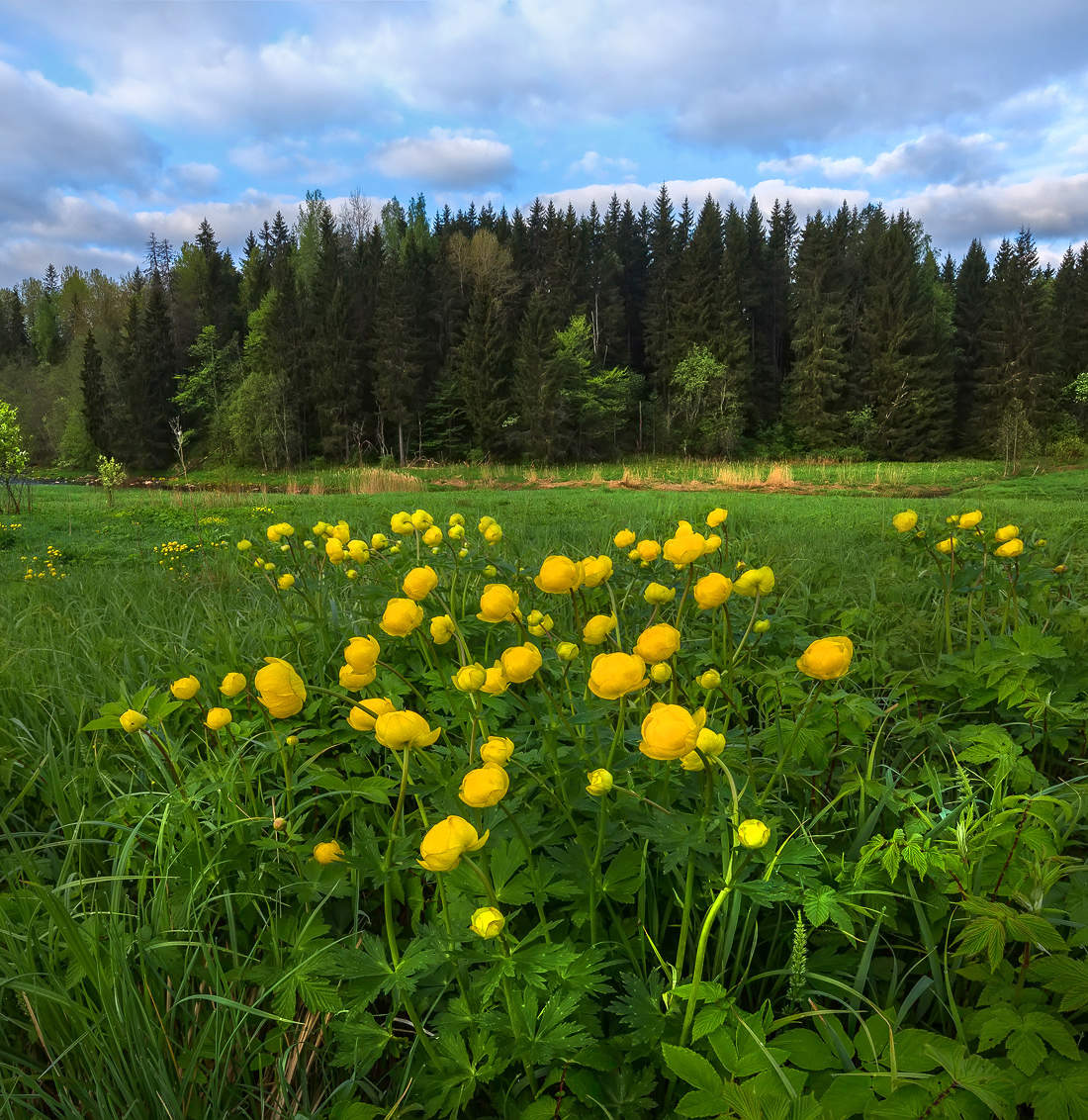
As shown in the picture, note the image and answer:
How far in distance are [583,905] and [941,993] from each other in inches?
20.8

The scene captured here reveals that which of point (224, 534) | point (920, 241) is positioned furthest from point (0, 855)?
point (920, 241)

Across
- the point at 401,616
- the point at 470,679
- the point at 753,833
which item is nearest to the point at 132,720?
the point at 401,616

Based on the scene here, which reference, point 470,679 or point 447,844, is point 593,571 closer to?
point 470,679

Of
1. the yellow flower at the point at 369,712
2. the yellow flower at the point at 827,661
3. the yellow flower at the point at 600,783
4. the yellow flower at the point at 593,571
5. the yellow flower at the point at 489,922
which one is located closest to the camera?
the yellow flower at the point at 489,922

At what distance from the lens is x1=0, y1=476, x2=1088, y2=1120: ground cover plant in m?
0.73

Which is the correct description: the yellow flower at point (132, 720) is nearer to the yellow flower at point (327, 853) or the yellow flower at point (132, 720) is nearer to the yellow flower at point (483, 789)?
the yellow flower at point (327, 853)

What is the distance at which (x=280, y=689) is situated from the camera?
3.03ft

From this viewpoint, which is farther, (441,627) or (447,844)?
(441,627)

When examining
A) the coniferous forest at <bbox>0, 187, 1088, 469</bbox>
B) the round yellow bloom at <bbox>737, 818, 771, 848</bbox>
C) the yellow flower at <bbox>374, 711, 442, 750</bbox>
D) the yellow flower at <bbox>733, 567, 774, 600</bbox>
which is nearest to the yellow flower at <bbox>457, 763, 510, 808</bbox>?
the yellow flower at <bbox>374, 711, 442, 750</bbox>

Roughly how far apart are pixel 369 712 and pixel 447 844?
16.4 inches

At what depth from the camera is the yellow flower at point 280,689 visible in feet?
2.99

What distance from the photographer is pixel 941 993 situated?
2.99 feet

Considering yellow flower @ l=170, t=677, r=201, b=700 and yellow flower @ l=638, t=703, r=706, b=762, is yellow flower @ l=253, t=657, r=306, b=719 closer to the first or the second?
yellow flower @ l=170, t=677, r=201, b=700

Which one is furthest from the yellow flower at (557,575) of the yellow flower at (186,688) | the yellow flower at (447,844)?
the yellow flower at (186,688)
